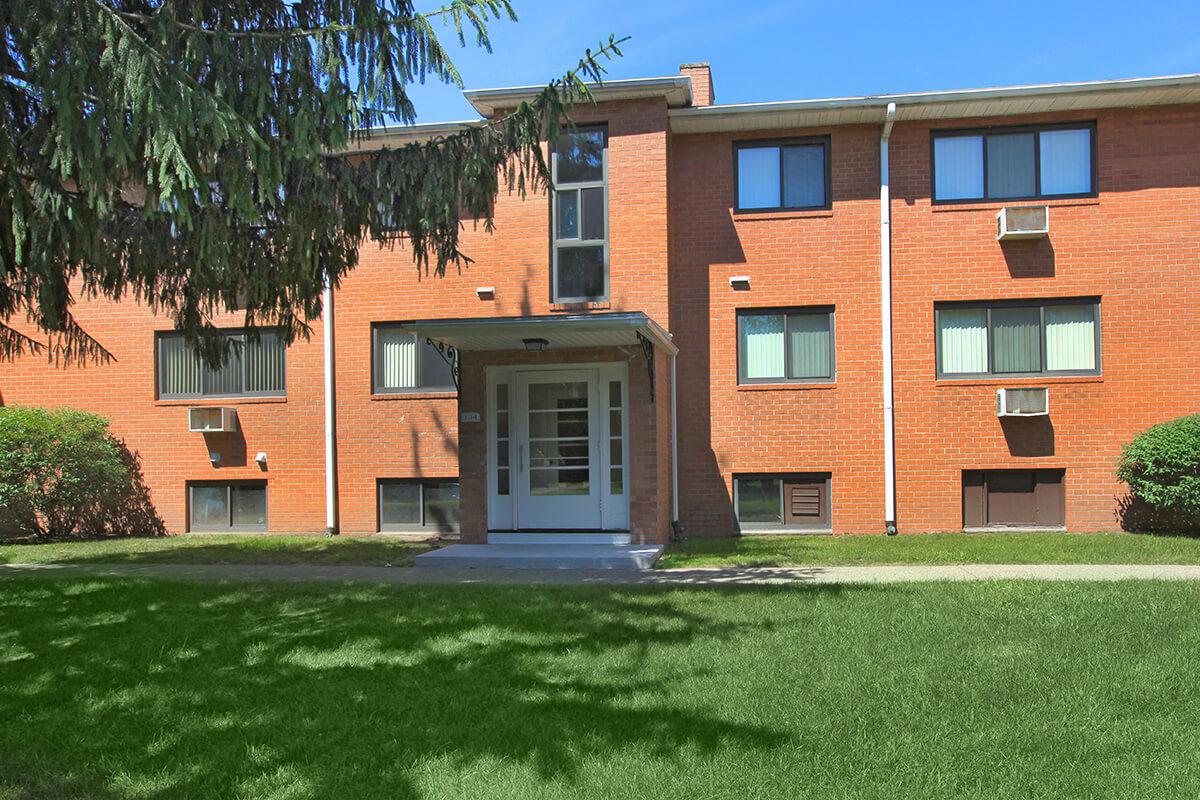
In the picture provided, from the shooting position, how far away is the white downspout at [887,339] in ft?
42.9

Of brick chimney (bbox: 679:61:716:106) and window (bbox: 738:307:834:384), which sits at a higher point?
brick chimney (bbox: 679:61:716:106)

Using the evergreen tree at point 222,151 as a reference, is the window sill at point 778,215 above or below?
above

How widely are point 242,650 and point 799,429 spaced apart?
29.1 ft

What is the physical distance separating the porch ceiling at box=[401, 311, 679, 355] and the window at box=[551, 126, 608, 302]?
71.0 inches

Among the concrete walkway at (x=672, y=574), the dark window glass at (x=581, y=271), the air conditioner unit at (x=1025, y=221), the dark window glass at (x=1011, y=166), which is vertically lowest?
the concrete walkway at (x=672, y=574)

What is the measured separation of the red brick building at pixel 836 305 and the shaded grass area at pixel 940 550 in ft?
2.81

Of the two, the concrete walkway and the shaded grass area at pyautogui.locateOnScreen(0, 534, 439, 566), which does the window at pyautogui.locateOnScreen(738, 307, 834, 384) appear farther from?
the shaded grass area at pyautogui.locateOnScreen(0, 534, 439, 566)

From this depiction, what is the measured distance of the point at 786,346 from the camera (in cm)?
1350

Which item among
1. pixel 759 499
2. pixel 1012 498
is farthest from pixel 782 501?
pixel 1012 498

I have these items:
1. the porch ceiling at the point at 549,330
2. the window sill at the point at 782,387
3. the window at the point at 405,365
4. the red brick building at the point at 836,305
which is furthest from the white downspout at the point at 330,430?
the window sill at the point at 782,387

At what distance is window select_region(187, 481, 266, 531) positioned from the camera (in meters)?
14.6

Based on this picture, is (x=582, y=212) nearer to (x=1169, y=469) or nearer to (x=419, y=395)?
(x=419, y=395)

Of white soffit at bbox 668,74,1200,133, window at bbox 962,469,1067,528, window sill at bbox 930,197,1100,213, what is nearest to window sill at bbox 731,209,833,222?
white soffit at bbox 668,74,1200,133

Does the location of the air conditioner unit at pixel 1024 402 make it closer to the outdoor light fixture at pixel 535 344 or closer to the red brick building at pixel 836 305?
the red brick building at pixel 836 305
